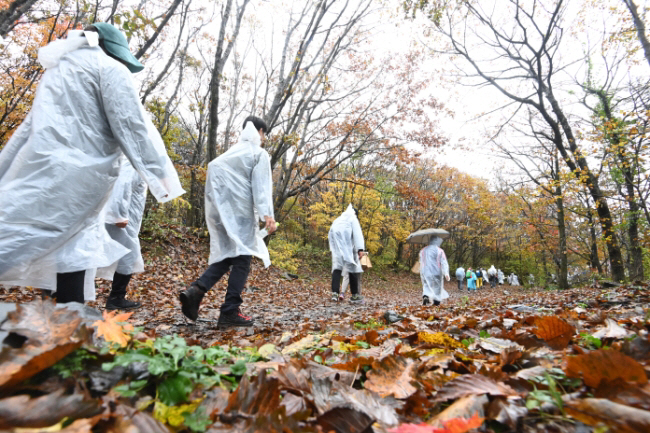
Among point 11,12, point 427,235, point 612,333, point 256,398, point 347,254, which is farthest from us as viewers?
point 427,235

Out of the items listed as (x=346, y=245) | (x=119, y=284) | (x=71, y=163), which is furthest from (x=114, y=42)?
(x=346, y=245)

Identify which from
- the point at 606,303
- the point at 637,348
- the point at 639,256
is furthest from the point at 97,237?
the point at 639,256

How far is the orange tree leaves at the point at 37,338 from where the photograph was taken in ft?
2.44

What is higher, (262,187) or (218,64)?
(218,64)

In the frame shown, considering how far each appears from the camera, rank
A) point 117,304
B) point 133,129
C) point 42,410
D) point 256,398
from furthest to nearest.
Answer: point 117,304, point 133,129, point 256,398, point 42,410

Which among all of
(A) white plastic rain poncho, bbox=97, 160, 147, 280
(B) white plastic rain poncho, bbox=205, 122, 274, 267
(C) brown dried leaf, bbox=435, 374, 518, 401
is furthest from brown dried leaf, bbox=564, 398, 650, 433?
(A) white plastic rain poncho, bbox=97, 160, 147, 280

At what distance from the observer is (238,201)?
368 centimetres

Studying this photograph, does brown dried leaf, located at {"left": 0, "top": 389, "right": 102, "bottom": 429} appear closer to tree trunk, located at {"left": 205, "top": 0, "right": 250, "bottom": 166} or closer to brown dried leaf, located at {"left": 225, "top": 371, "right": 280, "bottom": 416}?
brown dried leaf, located at {"left": 225, "top": 371, "right": 280, "bottom": 416}

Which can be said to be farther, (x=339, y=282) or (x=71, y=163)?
(x=339, y=282)

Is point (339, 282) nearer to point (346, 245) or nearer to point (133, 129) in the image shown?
point (346, 245)

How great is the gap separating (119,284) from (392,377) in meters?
3.98

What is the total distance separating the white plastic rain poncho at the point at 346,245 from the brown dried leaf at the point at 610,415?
6923 mm

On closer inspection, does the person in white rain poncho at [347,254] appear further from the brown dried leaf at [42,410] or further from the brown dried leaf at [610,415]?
the brown dried leaf at [42,410]

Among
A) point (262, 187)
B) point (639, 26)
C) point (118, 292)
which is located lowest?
point (118, 292)
